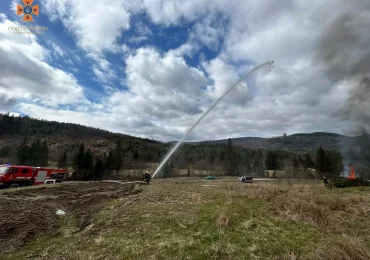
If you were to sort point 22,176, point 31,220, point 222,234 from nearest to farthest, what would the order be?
point 222,234 → point 31,220 → point 22,176

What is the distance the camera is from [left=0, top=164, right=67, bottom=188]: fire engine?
3497cm

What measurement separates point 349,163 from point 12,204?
138568mm

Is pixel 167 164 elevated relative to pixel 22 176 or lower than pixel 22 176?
elevated

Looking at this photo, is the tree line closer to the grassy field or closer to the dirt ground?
the dirt ground

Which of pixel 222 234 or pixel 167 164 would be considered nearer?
pixel 222 234

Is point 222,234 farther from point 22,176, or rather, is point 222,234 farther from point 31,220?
point 22,176

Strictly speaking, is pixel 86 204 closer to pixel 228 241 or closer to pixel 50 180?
pixel 228 241

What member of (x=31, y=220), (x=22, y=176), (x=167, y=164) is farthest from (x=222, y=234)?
(x=167, y=164)

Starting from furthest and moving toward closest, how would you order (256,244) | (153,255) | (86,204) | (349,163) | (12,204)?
(349,163)
(86,204)
(12,204)
(256,244)
(153,255)

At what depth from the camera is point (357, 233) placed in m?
10.2

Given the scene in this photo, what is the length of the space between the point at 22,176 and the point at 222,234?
4119 centimetres

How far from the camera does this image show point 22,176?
38.3 m

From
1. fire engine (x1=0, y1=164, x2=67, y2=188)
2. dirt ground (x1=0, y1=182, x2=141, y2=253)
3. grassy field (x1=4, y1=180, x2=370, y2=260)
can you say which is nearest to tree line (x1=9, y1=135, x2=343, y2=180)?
fire engine (x1=0, y1=164, x2=67, y2=188)

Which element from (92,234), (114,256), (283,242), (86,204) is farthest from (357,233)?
(86,204)
